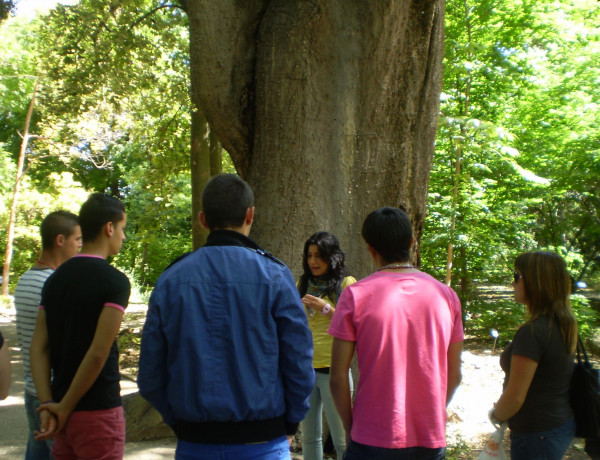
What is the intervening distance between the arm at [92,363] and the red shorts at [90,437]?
66mm

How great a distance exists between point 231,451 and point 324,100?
3451mm

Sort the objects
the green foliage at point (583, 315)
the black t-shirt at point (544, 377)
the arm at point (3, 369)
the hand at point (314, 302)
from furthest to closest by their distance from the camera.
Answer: the green foliage at point (583, 315), the hand at point (314, 302), the black t-shirt at point (544, 377), the arm at point (3, 369)

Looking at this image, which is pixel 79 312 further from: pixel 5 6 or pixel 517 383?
pixel 5 6

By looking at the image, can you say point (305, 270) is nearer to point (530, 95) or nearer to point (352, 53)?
point (352, 53)

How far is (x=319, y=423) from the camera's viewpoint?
13.6 ft

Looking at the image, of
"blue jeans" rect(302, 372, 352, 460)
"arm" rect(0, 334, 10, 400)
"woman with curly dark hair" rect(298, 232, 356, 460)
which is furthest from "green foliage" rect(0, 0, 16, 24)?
"arm" rect(0, 334, 10, 400)

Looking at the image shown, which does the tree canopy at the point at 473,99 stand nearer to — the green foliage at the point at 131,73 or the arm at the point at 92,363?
the green foliage at the point at 131,73

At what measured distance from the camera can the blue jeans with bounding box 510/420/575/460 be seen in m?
2.78

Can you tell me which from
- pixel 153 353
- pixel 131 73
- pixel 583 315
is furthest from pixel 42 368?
pixel 583 315

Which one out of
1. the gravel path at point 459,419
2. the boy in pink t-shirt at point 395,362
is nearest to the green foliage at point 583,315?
the gravel path at point 459,419

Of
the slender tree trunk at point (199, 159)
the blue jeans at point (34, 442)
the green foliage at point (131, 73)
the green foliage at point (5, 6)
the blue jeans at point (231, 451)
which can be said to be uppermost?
the green foliage at point (5, 6)

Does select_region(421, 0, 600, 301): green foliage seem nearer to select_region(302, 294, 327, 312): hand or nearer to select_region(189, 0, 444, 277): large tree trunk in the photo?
select_region(189, 0, 444, 277): large tree trunk

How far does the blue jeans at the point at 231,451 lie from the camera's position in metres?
2.06

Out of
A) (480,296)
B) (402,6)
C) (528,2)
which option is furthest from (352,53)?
(480,296)
